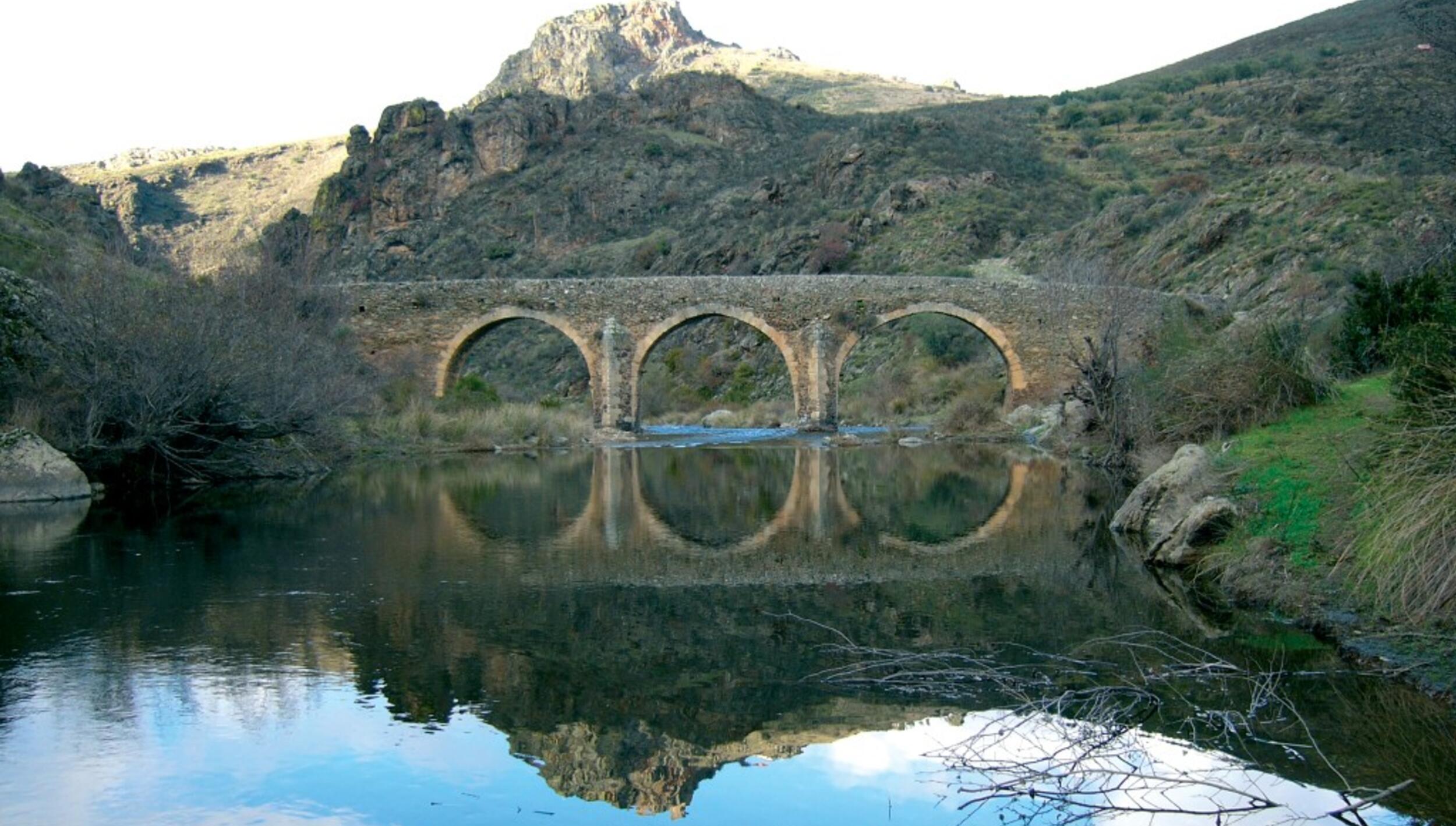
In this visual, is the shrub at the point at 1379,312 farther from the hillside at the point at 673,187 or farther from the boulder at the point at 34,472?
the hillside at the point at 673,187

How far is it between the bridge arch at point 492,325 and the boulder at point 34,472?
47.3ft

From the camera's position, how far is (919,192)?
1816 inches

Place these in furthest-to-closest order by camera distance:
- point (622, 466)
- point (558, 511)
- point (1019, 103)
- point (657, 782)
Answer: point (1019, 103) → point (622, 466) → point (558, 511) → point (657, 782)

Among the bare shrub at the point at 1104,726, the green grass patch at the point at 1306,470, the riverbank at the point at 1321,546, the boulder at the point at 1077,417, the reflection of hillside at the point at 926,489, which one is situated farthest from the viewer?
the boulder at the point at 1077,417

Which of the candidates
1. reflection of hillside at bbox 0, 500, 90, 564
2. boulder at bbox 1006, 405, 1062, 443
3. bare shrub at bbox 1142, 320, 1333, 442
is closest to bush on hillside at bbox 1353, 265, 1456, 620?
bare shrub at bbox 1142, 320, 1333, 442

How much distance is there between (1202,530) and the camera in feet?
30.8

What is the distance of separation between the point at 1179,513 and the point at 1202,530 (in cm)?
77

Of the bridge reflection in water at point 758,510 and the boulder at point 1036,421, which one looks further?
the boulder at point 1036,421

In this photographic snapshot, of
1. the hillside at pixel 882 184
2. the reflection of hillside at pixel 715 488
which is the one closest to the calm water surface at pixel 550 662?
the reflection of hillside at pixel 715 488

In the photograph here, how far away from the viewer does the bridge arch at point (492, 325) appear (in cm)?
2892

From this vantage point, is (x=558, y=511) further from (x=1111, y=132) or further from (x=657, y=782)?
(x=1111, y=132)

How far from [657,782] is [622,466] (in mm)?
15600

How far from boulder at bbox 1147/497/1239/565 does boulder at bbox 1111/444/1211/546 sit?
0.29m

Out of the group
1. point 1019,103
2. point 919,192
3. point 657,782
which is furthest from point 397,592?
point 1019,103
